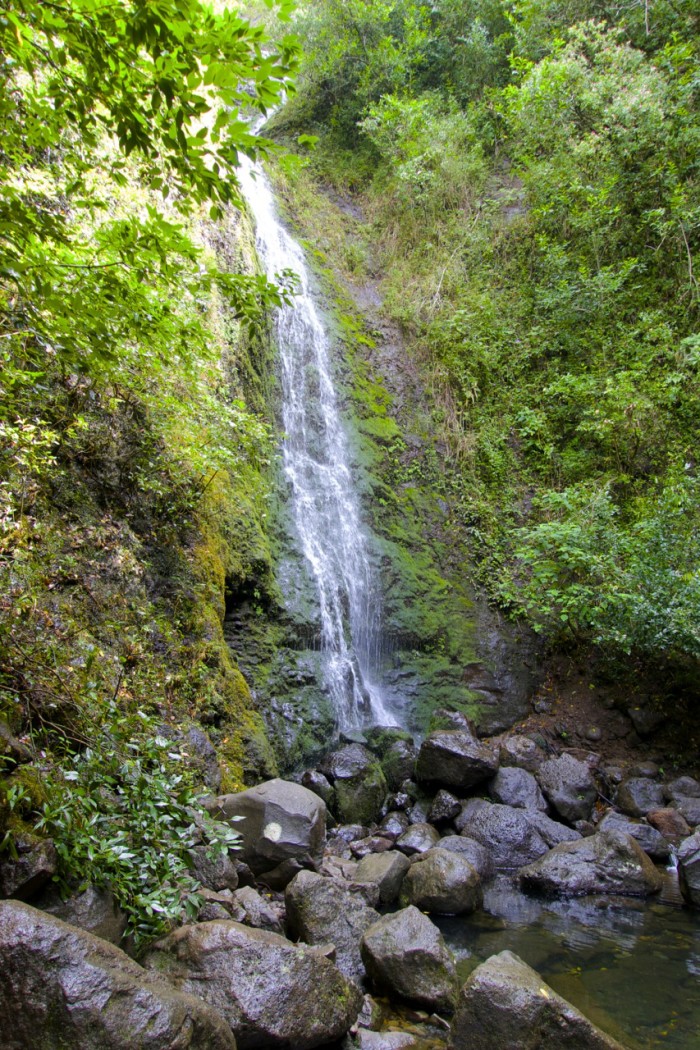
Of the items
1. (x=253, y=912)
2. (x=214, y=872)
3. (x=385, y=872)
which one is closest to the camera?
(x=253, y=912)

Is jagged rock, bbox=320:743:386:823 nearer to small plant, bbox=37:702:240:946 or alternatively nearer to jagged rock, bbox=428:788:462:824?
jagged rock, bbox=428:788:462:824

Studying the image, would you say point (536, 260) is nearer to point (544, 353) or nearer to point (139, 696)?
point (544, 353)

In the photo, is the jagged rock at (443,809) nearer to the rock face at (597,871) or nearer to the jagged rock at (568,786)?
the rock face at (597,871)

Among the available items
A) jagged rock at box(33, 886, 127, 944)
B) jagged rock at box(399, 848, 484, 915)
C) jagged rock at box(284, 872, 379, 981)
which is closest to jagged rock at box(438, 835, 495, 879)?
jagged rock at box(399, 848, 484, 915)

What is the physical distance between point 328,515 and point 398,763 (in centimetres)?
422

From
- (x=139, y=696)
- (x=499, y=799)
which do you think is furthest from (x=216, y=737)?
(x=499, y=799)

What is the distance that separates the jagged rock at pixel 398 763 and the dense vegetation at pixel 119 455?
74.1 inches

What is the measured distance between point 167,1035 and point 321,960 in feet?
4.56

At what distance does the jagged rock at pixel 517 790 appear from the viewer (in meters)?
7.92

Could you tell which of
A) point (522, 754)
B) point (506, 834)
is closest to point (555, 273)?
point (522, 754)

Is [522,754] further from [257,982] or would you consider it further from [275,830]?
[257,982]

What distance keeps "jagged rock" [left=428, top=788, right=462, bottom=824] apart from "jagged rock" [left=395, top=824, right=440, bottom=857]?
44 centimetres

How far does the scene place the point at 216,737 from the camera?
22.1 feet

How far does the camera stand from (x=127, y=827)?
3.52m
